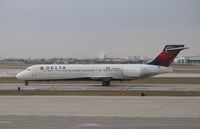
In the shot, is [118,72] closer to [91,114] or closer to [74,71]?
[74,71]

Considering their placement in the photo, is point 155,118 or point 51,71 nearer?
point 155,118

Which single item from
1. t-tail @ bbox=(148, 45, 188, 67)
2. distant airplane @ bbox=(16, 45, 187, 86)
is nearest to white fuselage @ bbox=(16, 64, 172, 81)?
distant airplane @ bbox=(16, 45, 187, 86)

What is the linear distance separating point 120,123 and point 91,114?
431cm

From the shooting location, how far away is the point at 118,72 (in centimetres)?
5925

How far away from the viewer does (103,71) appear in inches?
2354

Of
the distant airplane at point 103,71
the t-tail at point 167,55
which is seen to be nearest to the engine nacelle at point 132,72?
the distant airplane at point 103,71

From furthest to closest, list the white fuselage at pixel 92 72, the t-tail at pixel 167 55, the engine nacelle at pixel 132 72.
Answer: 1. the t-tail at pixel 167 55
2. the white fuselage at pixel 92 72
3. the engine nacelle at pixel 132 72

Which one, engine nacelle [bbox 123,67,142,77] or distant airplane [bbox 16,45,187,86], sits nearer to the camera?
engine nacelle [bbox 123,67,142,77]

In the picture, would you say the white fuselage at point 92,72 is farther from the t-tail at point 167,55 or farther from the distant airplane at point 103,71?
the t-tail at point 167,55

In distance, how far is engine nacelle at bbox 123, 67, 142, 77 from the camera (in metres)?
58.2

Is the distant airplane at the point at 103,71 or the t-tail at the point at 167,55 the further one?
the t-tail at the point at 167,55

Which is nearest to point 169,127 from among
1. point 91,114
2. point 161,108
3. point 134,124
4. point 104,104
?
point 134,124

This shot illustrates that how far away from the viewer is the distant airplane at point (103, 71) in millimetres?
58625

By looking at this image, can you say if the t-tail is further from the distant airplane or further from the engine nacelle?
the engine nacelle
